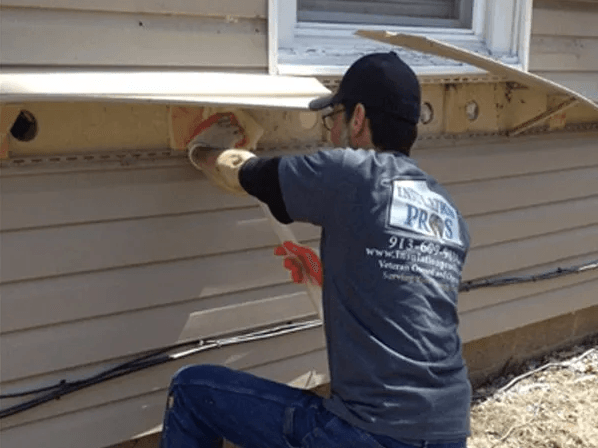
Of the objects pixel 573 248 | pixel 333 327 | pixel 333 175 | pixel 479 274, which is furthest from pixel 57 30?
pixel 573 248

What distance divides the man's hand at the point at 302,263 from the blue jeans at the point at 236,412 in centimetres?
37

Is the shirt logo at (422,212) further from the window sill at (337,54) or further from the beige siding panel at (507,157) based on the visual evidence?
the beige siding panel at (507,157)

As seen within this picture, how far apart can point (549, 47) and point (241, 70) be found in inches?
72.1

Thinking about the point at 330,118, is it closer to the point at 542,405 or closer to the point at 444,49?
the point at 444,49

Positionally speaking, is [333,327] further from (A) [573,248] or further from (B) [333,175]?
(A) [573,248]

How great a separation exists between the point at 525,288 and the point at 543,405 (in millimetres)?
638

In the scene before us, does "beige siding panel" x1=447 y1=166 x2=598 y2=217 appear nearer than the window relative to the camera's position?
No

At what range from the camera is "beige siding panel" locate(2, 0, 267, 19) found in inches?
89.4

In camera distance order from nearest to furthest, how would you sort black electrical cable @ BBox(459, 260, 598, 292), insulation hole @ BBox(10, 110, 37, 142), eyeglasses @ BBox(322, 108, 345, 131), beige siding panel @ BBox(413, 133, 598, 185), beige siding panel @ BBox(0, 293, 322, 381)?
eyeglasses @ BBox(322, 108, 345, 131)
insulation hole @ BBox(10, 110, 37, 142)
beige siding panel @ BBox(0, 293, 322, 381)
beige siding panel @ BBox(413, 133, 598, 185)
black electrical cable @ BBox(459, 260, 598, 292)

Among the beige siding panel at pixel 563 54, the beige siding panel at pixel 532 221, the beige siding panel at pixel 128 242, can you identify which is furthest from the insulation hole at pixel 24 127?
the beige siding panel at pixel 563 54

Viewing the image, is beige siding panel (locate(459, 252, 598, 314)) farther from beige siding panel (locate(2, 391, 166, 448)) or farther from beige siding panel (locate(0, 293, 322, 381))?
beige siding panel (locate(2, 391, 166, 448))

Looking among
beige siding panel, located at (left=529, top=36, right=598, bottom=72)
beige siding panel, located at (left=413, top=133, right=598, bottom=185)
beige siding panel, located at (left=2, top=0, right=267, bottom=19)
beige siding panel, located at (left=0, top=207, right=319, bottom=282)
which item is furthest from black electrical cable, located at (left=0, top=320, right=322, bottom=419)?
beige siding panel, located at (left=529, top=36, right=598, bottom=72)

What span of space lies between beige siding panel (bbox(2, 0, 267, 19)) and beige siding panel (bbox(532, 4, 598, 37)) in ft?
5.31

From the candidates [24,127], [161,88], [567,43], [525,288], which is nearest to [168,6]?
[161,88]
